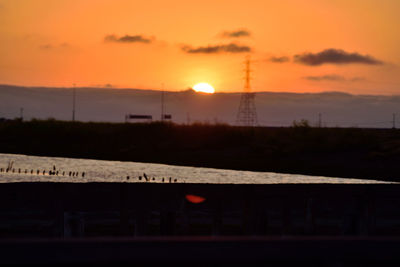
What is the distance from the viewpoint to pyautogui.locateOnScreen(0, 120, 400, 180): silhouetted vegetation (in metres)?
70.2

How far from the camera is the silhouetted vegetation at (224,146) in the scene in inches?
2766

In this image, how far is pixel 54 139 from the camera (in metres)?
119

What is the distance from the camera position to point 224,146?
312ft
